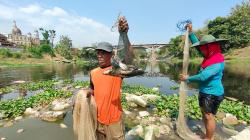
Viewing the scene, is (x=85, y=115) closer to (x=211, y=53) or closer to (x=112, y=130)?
(x=112, y=130)

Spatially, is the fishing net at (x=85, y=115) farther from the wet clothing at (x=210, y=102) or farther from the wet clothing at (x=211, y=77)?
the wet clothing at (x=210, y=102)

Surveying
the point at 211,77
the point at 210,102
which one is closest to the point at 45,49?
the point at 210,102

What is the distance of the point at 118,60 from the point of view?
3645mm

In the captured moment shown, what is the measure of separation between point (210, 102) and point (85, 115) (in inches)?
123

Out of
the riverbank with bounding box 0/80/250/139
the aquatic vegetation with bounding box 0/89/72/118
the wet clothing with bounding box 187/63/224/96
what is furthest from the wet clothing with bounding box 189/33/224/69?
the aquatic vegetation with bounding box 0/89/72/118

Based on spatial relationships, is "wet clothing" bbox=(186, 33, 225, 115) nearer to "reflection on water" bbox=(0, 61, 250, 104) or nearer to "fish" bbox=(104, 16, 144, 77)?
"reflection on water" bbox=(0, 61, 250, 104)

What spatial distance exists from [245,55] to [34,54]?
59751 millimetres

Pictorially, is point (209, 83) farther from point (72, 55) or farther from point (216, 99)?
point (72, 55)

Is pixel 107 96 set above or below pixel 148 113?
Answer: above

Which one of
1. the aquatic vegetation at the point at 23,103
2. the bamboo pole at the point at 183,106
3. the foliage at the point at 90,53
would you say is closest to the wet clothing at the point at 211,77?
the bamboo pole at the point at 183,106

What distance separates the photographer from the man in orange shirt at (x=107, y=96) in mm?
4152

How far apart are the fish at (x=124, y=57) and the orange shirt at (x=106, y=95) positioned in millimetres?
513

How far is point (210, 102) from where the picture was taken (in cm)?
580

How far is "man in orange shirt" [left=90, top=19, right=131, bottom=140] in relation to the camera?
4152 mm
